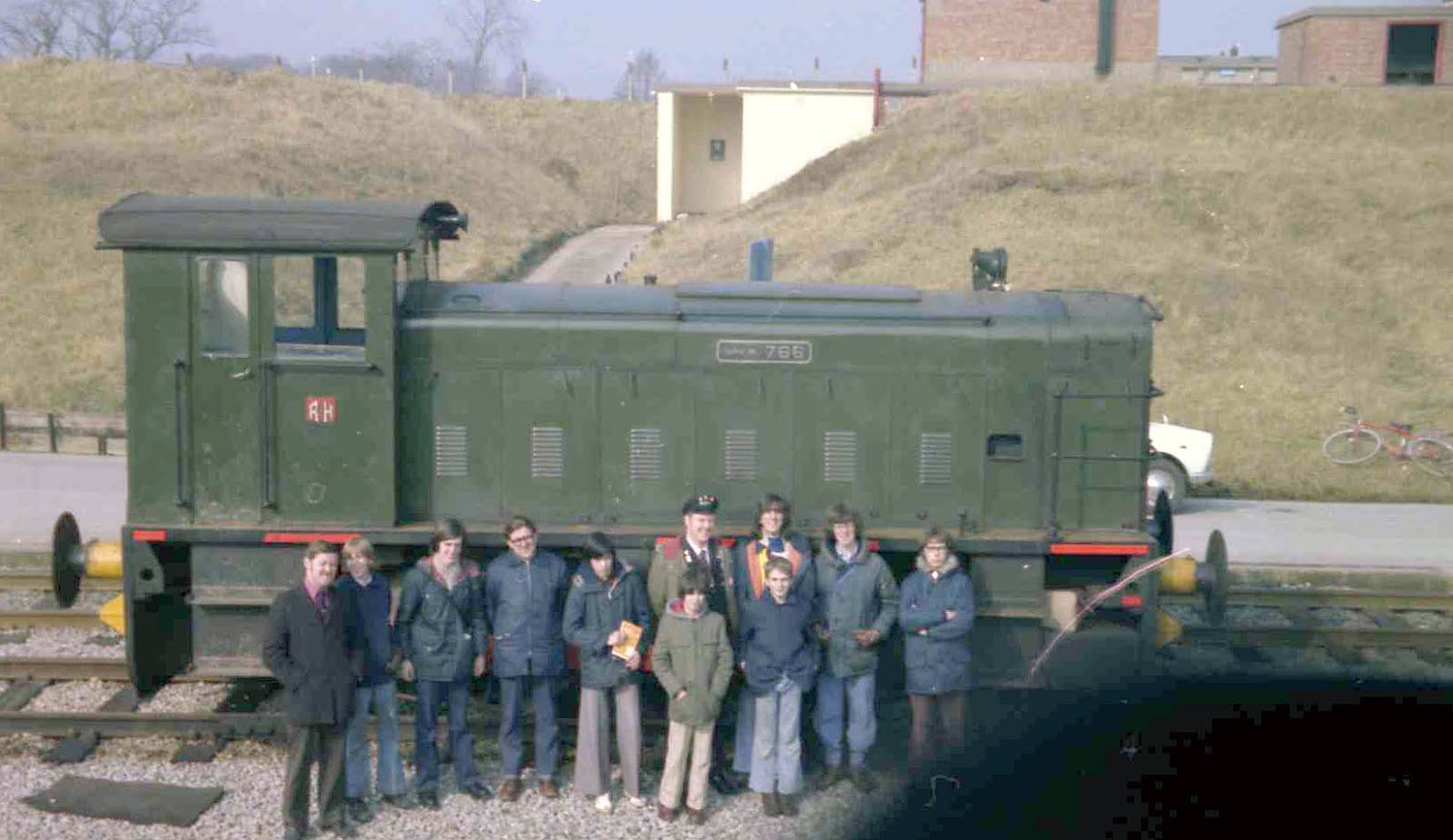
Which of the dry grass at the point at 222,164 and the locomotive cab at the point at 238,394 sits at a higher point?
the dry grass at the point at 222,164

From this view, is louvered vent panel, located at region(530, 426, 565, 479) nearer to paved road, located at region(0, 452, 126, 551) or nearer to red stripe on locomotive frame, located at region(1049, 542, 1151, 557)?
red stripe on locomotive frame, located at region(1049, 542, 1151, 557)

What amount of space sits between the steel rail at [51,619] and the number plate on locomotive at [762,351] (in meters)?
5.74

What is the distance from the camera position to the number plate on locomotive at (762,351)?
9453 millimetres

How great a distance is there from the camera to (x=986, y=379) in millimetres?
9516

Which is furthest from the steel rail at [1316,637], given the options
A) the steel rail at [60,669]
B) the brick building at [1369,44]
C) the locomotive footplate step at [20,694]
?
the brick building at [1369,44]

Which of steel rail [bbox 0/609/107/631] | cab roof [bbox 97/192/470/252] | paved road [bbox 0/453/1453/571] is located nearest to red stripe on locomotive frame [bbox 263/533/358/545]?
cab roof [bbox 97/192/470/252]

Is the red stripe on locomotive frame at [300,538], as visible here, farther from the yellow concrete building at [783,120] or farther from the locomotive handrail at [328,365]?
the yellow concrete building at [783,120]

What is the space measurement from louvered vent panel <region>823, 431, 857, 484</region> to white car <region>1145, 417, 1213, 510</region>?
9030 millimetres

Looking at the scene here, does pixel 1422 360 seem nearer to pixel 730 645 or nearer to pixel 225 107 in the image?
pixel 730 645

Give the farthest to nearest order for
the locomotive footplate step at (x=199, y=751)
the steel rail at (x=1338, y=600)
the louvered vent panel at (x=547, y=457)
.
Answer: the steel rail at (x=1338, y=600) → the louvered vent panel at (x=547, y=457) → the locomotive footplate step at (x=199, y=751)

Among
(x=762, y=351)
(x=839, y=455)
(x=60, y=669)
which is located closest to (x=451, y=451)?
(x=762, y=351)

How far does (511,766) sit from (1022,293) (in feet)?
15.6

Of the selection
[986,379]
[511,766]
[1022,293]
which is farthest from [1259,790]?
[511,766]

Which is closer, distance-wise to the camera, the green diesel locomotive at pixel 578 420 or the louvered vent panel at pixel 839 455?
the green diesel locomotive at pixel 578 420
